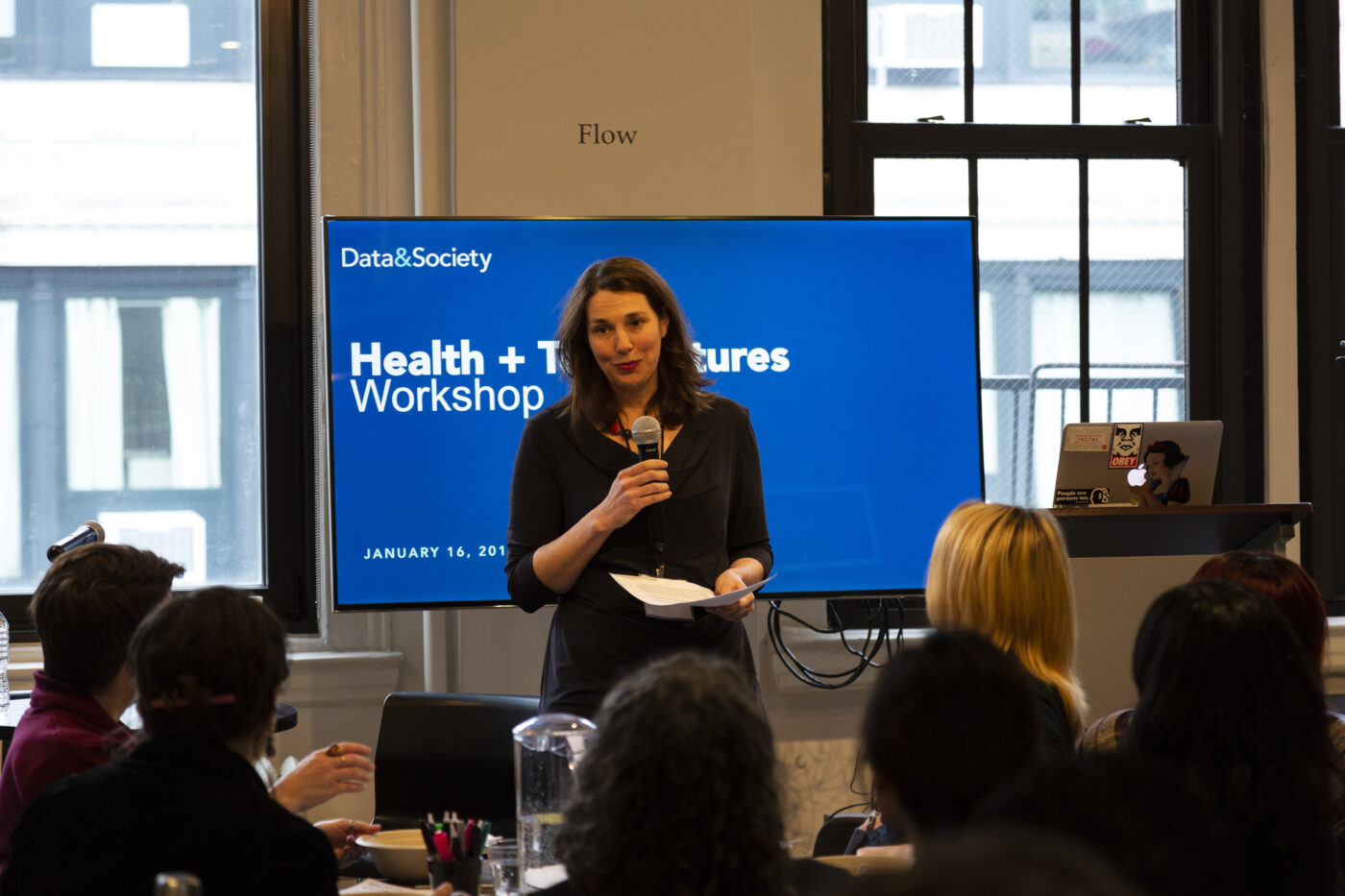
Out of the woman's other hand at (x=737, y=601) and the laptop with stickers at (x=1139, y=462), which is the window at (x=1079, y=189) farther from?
the woman's other hand at (x=737, y=601)

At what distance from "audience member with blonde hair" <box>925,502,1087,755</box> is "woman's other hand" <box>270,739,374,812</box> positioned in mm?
887

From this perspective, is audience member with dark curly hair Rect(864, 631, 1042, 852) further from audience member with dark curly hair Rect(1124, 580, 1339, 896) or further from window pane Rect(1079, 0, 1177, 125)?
window pane Rect(1079, 0, 1177, 125)

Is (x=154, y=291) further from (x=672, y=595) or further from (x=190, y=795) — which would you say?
(x=190, y=795)

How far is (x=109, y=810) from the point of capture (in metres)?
1.41

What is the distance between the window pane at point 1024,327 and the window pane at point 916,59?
0.27m

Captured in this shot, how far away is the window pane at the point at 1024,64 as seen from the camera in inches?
170

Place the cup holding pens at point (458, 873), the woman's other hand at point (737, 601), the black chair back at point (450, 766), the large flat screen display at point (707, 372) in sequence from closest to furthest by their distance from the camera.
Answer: the cup holding pens at point (458, 873) < the woman's other hand at point (737, 601) < the black chair back at point (450, 766) < the large flat screen display at point (707, 372)

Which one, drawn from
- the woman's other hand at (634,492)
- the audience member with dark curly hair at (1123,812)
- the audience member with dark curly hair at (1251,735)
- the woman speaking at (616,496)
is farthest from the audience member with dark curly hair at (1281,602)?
the audience member with dark curly hair at (1123,812)

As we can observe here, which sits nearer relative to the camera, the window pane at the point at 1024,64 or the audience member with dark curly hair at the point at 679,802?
the audience member with dark curly hair at the point at 679,802

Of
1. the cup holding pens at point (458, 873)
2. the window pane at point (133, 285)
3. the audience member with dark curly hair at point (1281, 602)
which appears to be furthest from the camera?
the window pane at point (133, 285)

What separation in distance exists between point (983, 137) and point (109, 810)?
3.58 m

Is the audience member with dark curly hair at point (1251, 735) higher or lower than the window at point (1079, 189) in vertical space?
lower

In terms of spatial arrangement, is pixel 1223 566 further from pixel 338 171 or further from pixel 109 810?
pixel 338 171

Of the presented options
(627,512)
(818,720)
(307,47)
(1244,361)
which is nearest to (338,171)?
(307,47)
